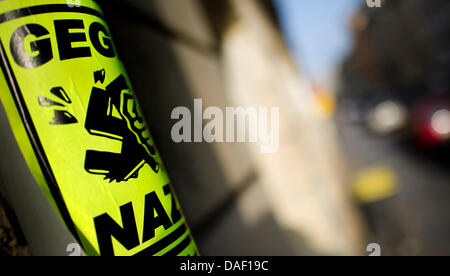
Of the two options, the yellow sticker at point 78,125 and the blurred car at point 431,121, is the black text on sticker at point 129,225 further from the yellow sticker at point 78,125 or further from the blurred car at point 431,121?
the blurred car at point 431,121

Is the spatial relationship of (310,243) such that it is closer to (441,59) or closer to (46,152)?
(46,152)

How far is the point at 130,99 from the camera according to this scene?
1.46 ft

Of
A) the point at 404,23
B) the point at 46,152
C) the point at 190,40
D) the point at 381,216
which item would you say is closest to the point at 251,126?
the point at 190,40

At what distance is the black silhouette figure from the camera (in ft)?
1.29

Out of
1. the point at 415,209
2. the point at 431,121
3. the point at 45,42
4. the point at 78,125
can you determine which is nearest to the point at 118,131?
the point at 78,125

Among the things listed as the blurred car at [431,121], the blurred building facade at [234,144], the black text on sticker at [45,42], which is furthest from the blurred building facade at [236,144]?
the blurred car at [431,121]

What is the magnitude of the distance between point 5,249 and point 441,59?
1972 cm

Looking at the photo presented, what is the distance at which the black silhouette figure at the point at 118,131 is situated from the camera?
15.5 inches

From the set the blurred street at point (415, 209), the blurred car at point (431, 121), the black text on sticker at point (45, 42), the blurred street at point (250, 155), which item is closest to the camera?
the black text on sticker at point (45, 42)

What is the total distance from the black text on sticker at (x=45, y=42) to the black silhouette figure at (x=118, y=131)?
65 millimetres

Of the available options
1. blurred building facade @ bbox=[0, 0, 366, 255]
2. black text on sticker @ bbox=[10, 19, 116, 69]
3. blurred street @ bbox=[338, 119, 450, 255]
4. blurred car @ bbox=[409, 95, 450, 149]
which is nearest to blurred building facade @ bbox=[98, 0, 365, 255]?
blurred building facade @ bbox=[0, 0, 366, 255]

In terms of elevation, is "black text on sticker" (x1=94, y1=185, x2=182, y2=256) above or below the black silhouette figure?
below

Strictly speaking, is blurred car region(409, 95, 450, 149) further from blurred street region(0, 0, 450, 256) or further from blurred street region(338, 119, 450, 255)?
blurred street region(338, 119, 450, 255)
